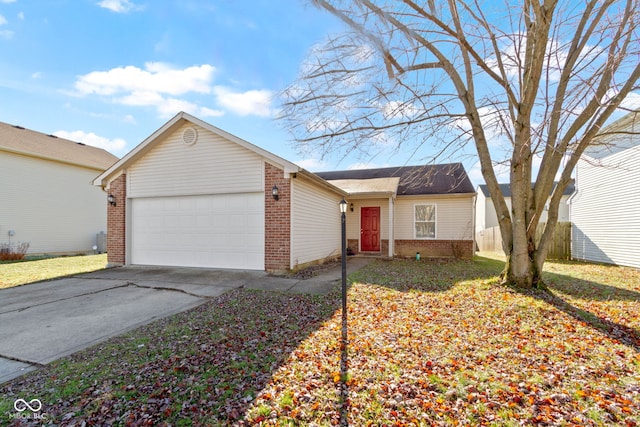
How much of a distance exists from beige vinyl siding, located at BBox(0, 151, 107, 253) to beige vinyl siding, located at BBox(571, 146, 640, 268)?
22404 mm

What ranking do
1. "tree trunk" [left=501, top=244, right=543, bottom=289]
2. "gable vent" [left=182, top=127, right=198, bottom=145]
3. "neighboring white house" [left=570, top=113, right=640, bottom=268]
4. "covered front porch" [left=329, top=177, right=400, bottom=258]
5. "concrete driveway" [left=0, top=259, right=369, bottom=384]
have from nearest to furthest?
"concrete driveway" [left=0, top=259, right=369, bottom=384] → "tree trunk" [left=501, top=244, right=543, bottom=289] → "gable vent" [left=182, top=127, right=198, bottom=145] → "neighboring white house" [left=570, top=113, right=640, bottom=268] → "covered front porch" [left=329, top=177, right=400, bottom=258]

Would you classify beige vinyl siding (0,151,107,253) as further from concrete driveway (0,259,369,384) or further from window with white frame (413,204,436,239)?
window with white frame (413,204,436,239)

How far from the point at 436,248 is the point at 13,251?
19261 mm

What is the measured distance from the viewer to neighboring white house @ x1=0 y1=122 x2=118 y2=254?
1390 centimetres

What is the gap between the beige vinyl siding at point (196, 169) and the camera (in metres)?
8.92

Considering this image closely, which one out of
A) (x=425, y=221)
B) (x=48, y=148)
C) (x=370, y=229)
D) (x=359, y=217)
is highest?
(x=48, y=148)

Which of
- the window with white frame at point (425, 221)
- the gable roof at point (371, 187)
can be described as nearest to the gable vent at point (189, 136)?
the gable roof at point (371, 187)

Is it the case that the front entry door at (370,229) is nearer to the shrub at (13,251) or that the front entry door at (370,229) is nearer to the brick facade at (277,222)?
the brick facade at (277,222)

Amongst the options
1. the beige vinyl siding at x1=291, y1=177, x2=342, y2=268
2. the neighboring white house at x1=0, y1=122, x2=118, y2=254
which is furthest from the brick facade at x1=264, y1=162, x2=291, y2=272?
the neighboring white house at x1=0, y1=122, x2=118, y2=254

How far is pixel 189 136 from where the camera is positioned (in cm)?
946

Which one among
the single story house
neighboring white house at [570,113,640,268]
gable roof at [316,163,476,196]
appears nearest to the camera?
the single story house

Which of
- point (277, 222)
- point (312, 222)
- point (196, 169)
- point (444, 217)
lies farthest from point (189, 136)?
point (444, 217)

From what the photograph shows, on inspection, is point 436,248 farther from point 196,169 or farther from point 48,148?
point 48,148

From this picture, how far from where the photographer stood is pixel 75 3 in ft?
24.0
